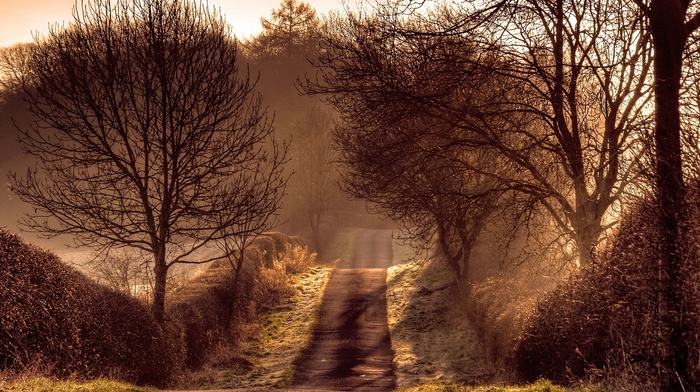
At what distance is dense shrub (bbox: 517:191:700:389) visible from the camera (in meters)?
8.88

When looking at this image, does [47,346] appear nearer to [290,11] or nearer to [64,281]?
[64,281]

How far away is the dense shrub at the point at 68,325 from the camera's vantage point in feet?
37.7

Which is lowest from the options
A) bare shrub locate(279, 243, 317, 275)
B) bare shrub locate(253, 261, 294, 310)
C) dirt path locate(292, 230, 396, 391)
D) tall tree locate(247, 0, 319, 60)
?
dirt path locate(292, 230, 396, 391)

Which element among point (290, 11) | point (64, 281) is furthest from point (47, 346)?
point (290, 11)

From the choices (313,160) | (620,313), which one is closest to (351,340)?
(620,313)

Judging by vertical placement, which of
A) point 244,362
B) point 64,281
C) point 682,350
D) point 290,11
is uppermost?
point 290,11

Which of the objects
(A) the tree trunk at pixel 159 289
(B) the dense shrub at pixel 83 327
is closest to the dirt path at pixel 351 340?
(B) the dense shrub at pixel 83 327

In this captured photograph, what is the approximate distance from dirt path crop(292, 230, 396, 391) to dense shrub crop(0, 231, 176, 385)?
400 centimetres

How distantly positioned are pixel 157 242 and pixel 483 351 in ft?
31.1

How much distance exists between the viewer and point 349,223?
61.4m

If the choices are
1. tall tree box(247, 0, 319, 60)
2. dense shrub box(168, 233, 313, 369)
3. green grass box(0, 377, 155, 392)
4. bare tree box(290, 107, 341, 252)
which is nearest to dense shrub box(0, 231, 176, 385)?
green grass box(0, 377, 155, 392)

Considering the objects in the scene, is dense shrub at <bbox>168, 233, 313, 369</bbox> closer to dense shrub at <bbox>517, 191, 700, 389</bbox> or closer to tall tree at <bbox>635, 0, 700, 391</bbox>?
dense shrub at <bbox>517, 191, 700, 389</bbox>

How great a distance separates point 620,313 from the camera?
980 centimetres

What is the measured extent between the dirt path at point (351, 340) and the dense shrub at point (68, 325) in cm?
400
